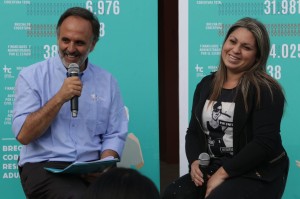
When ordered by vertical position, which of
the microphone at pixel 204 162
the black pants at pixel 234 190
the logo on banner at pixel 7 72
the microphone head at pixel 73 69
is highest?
the microphone head at pixel 73 69

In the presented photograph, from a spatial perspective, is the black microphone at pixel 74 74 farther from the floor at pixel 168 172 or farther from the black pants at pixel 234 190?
the floor at pixel 168 172

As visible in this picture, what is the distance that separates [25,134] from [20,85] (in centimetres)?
30

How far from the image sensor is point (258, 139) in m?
2.70

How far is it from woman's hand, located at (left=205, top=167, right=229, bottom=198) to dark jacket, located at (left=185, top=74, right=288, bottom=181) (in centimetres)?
3

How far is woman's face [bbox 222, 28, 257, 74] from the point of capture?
2840mm

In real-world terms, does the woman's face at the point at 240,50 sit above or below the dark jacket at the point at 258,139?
above

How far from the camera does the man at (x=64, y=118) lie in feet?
8.87

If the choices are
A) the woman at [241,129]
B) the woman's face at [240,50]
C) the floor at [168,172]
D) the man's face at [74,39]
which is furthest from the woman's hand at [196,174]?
the floor at [168,172]

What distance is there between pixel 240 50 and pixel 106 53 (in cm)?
143

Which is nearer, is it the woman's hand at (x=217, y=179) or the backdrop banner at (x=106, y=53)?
the woman's hand at (x=217, y=179)

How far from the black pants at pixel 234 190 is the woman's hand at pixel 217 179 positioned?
3cm

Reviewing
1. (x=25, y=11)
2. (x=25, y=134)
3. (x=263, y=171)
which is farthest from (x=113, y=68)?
(x=263, y=171)

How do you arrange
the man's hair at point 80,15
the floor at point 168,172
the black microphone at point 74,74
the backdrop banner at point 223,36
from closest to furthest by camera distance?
the black microphone at point 74,74 → the man's hair at point 80,15 → the backdrop banner at point 223,36 → the floor at point 168,172

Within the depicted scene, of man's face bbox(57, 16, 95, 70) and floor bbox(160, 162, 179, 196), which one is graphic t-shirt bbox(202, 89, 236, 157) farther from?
floor bbox(160, 162, 179, 196)
